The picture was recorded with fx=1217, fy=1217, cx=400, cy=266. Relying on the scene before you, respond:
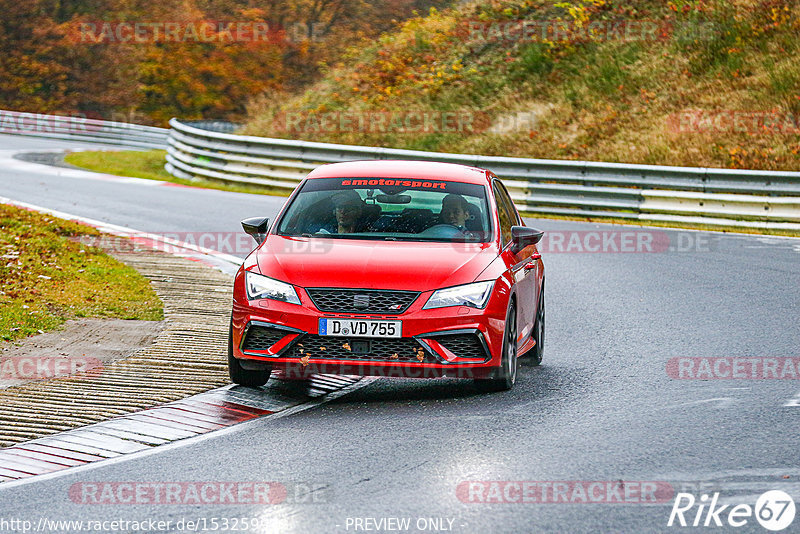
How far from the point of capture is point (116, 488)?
21.2ft

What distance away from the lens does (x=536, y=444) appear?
736cm

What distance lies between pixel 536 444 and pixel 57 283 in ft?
24.1

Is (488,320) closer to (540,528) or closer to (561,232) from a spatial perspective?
(540,528)

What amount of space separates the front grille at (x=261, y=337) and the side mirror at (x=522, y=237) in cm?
208

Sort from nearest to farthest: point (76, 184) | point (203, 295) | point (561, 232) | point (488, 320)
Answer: point (488, 320) < point (203, 295) < point (561, 232) < point (76, 184)

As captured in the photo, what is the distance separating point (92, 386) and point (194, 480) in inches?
98.1

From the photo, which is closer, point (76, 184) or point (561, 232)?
point (561, 232)

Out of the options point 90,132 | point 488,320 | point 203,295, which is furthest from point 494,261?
point 90,132

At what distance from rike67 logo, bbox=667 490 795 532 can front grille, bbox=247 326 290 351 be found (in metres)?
3.26

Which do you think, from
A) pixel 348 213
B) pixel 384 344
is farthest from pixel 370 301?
pixel 348 213

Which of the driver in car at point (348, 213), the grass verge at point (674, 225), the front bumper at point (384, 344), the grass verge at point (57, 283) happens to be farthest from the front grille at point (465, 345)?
the grass verge at point (674, 225)

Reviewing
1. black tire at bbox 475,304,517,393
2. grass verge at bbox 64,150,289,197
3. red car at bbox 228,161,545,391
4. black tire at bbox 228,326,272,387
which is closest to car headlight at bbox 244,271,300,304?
red car at bbox 228,161,545,391

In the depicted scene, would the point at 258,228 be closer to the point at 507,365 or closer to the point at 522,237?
the point at 522,237

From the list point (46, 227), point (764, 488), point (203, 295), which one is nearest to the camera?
point (764, 488)
